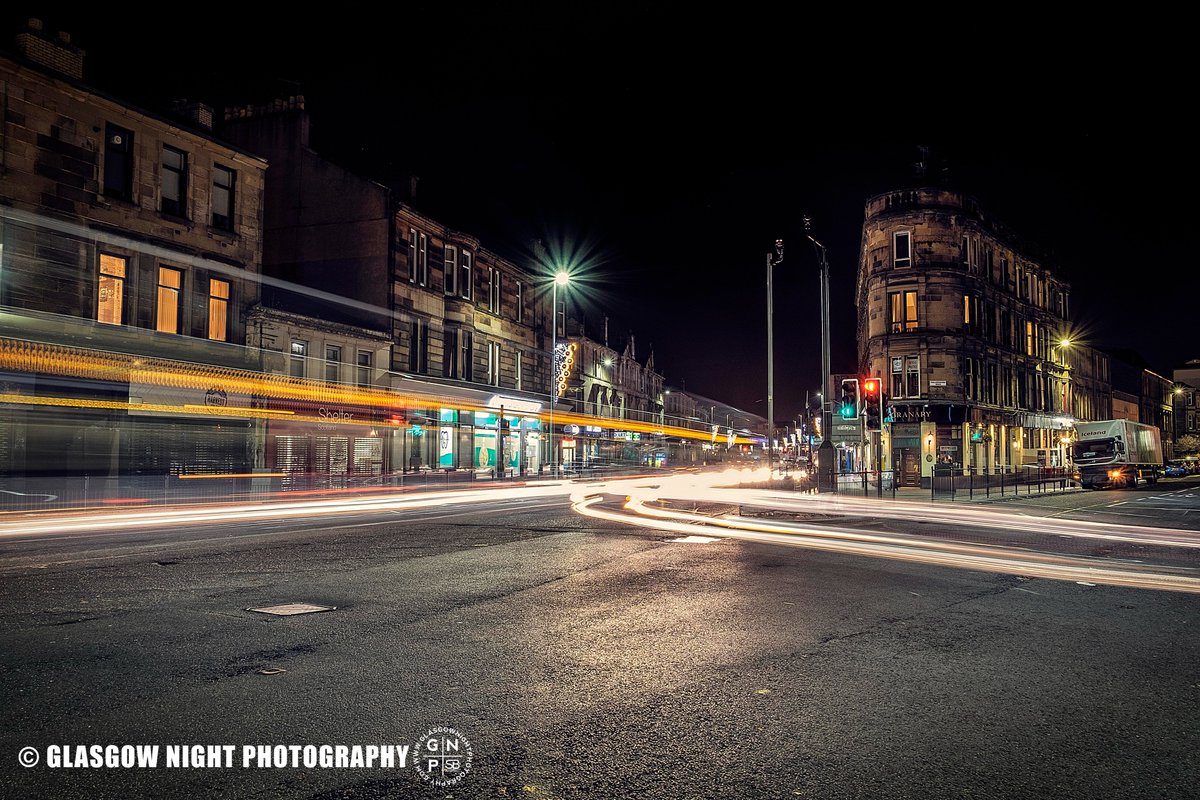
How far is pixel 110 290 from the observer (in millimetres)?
23031

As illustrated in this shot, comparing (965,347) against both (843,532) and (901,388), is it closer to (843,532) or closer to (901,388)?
(901,388)

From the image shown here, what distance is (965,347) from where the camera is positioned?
4741 cm

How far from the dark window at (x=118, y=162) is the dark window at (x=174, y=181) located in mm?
1214

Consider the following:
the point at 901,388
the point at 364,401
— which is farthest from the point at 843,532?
the point at 901,388

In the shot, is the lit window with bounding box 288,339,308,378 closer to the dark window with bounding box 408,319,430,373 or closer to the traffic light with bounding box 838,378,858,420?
the dark window with bounding box 408,319,430,373

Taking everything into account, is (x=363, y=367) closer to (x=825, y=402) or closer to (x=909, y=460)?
(x=825, y=402)

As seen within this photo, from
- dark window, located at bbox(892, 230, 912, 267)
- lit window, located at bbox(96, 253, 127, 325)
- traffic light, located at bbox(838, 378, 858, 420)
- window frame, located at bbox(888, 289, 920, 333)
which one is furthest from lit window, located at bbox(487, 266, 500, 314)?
dark window, located at bbox(892, 230, 912, 267)

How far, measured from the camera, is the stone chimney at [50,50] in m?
21.6

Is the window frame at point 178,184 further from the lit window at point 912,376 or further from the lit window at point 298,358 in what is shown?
the lit window at point 912,376

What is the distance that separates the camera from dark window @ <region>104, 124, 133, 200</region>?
23469 millimetres

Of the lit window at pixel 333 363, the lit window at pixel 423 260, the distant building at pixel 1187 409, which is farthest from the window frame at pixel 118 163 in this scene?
the distant building at pixel 1187 409

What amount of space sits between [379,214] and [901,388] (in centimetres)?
3510

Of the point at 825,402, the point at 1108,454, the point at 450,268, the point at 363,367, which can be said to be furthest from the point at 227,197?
the point at 1108,454

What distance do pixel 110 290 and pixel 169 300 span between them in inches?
81.4
